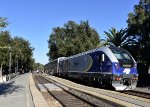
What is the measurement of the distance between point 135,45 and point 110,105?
1083 inches

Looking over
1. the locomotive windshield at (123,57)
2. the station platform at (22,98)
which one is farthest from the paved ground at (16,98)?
the locomotive windshield at (123,57)

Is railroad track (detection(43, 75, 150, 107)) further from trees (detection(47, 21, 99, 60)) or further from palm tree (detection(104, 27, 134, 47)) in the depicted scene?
trees (detection(47, 21, 99, 60))

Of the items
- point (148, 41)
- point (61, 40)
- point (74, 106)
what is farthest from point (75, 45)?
point (74, 106)

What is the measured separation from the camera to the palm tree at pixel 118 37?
151 feet

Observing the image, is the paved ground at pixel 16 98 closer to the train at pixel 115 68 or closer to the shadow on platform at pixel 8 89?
the shadow on platform at pixel 8 89

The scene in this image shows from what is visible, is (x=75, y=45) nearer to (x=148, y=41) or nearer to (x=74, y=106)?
(x=148, y=41)

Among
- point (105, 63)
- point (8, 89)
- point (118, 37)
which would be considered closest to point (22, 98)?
point (105, 63)

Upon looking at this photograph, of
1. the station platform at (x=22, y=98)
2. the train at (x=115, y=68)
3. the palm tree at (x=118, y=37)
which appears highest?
the palm tree at (x=118, y=37)

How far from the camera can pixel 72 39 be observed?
96.8 m

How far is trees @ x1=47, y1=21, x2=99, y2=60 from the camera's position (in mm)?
93812

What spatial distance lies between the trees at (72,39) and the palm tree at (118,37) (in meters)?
40.6

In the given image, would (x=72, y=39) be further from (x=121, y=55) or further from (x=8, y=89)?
(x=121, y=55)

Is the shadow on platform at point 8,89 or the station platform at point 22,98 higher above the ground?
the shadow on platform at point 8,89

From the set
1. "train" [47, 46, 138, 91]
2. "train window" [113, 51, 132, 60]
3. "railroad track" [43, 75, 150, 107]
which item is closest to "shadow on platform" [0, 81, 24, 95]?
"railroad track" [43, 75, 150, 107]
